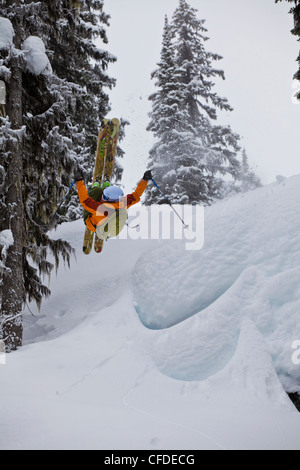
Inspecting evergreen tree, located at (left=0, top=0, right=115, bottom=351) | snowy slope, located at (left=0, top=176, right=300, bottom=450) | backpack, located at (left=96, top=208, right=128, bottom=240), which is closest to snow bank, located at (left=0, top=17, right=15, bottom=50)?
evergreen tree, located at (left=0, top=0, right=115, bottom=351)

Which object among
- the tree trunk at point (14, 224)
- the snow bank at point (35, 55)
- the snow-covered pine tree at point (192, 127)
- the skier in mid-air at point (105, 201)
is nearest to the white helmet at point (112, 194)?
the skier in mid-air at point (105, 201)

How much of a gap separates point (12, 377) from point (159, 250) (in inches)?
187

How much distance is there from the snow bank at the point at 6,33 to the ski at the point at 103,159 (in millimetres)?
3486

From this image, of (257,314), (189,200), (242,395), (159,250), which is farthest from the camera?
(189,200)

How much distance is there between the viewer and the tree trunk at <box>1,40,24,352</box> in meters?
6.91

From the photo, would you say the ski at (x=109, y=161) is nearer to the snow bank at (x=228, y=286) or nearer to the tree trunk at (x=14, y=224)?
the snow bank at (x=228, y=286)

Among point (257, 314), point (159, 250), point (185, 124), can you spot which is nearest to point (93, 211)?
point (159, 250)

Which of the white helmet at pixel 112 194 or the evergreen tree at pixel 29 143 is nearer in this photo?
the evergreen tree at pixel 29 143

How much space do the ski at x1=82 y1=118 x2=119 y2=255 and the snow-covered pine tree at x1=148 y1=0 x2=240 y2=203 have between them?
8454 millimetres

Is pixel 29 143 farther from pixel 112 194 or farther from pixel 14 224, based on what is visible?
pixel 112 194

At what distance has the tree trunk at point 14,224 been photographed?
22.7 feet

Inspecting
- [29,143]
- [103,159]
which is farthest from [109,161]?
[29,143]

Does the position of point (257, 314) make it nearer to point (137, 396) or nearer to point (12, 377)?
point (137, 396)

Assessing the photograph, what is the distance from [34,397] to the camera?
14.2 ft
